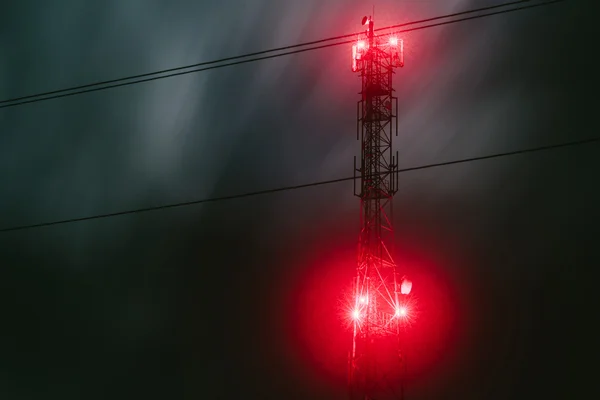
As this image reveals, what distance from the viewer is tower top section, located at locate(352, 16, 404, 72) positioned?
44188 mm

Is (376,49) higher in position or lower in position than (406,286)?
higher

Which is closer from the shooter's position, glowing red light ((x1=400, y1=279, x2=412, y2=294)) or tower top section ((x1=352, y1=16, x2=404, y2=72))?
glowing red light ((x1=400, y1=279, x2=412, y2=294))

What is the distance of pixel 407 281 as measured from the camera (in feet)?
138

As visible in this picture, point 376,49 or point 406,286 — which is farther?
point 376,49

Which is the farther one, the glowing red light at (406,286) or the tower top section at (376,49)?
the tower top section at (376,49)

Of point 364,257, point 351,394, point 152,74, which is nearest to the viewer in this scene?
point 152,74

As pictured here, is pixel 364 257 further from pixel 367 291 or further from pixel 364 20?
pixel 364 20

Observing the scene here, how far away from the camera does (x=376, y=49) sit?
1746 inches

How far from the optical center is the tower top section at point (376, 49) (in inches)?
1740

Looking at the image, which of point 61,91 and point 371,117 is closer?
point 61,91

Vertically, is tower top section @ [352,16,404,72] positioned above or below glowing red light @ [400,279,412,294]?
above

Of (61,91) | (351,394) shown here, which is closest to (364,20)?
(61,91)

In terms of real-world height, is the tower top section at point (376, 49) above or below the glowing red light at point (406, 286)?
above

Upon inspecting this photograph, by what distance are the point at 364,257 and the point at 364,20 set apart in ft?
41.0
